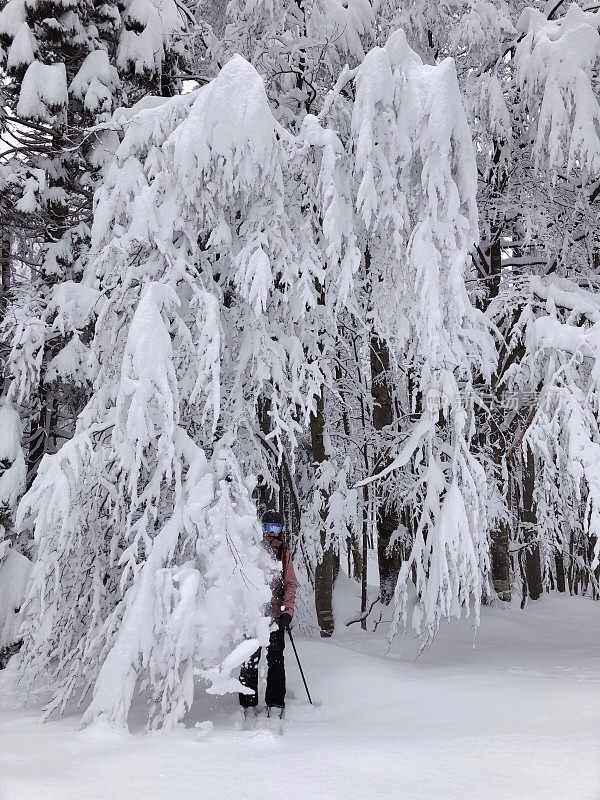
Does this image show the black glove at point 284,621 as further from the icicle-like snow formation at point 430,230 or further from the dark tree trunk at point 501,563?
the dark tree trunk at point 501,563

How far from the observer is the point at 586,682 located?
558 centimetres

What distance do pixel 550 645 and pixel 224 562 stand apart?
5.22m

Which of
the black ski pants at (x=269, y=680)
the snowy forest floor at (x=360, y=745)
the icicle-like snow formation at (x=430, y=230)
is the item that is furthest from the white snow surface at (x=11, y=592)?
the icicle-like snow formation at (x=430, y=230)

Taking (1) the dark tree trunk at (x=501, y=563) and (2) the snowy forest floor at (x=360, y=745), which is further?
(1) the dark tree trunk at (x=501, y=563)

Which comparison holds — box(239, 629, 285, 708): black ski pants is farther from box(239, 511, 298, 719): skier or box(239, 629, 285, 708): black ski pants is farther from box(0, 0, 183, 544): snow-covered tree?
box(0, 0, 183, 544): snow-covered tree

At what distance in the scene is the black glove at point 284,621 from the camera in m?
5.28

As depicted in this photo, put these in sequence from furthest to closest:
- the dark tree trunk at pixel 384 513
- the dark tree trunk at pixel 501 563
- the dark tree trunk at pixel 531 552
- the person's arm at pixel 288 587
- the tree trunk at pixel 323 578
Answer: the dark tree trunk at pixel 531 552, the dark tree trunk at pixel 501 563, the dark tree trunk at pixel 384 513, the tree trunk at pixel 323 578, the person's arm at pixel 288 587

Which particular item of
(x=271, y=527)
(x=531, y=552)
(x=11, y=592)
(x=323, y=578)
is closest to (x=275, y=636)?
(x=271, y=527)

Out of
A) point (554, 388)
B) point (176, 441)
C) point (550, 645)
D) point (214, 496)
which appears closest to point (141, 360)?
point (176, 441)

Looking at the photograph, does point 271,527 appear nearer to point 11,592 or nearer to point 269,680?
point 269,680

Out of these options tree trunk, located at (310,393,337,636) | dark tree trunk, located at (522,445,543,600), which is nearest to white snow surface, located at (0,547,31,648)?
tree trunk, located at (310,393,337,636)

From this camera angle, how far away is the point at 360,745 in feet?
13.4

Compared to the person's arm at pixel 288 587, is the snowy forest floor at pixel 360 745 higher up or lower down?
lower down

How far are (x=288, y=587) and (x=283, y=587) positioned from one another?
0.14 feet
